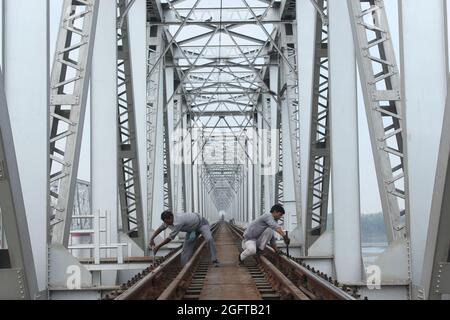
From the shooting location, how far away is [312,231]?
58.3 ft

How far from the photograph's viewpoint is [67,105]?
10.3 meters

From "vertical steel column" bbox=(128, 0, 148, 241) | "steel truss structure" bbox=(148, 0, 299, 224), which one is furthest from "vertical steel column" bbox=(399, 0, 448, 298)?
"steel truss structure" bbox=(148, 0, 299, 224)

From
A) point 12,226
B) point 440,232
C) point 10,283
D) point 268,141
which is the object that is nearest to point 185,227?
point 10,283

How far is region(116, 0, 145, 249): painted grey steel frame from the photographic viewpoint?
52.1ft

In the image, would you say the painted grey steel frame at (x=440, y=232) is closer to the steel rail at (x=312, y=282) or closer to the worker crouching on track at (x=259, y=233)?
the steel rail at (x=312, y=282)

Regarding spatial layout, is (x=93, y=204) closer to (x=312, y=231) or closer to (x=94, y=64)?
(x=94, y=64)

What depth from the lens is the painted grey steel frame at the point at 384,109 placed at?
9.28 meters

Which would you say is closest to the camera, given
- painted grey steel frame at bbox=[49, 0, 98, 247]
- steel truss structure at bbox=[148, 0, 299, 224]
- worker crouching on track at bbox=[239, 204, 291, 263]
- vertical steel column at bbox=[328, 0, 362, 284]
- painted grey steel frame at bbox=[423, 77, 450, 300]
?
painted grey steel frame at bbox=[423, 77, 450, 300]

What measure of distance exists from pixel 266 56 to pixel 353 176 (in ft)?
63.7

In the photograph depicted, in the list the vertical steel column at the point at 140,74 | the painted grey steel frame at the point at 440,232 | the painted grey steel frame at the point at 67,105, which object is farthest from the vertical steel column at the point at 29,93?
the vertical steel column at the point at 140,74

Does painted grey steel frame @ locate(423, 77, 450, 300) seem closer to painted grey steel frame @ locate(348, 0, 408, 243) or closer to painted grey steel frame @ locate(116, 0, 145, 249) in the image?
painted grey steel frame @ locate(348, 0, 408, 243)

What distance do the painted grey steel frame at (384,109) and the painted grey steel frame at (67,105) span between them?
12.2ft

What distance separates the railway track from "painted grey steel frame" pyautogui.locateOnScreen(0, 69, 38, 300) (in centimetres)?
83

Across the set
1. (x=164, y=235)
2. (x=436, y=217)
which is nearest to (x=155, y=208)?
(x=164, y=235)
